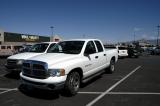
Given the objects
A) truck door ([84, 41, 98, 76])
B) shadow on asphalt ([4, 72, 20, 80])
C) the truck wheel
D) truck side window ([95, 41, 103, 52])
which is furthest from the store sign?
the truck wheel

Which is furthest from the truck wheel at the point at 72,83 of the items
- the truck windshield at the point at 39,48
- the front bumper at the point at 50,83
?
the truck windshield at the point at 39,48

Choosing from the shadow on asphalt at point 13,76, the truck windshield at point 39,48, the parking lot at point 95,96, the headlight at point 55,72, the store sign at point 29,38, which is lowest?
the parking lot at point 95,96

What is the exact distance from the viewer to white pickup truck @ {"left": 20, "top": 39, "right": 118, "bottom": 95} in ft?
19.5

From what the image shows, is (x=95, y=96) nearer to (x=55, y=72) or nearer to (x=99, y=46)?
(x=55, y=72)

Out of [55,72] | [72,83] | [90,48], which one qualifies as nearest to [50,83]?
[55,72]

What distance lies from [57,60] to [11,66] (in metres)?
4.26

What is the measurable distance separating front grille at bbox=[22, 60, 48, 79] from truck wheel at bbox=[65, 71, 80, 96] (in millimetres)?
836

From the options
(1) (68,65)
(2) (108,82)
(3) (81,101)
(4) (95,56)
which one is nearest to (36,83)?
(1) (68,65)

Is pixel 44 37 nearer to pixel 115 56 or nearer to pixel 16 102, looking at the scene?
pixel 115 56

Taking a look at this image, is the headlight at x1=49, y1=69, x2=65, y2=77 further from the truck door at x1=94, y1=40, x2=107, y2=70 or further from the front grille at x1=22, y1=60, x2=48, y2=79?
the truck door at x1=94, y1=40, x2=107, y2=70

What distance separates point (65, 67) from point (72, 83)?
804 mm

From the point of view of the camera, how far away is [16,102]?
235 inches

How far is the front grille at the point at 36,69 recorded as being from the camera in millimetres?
5992

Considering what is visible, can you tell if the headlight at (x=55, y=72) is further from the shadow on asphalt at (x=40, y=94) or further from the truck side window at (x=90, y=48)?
the truck side window at (x=90, y=48)
